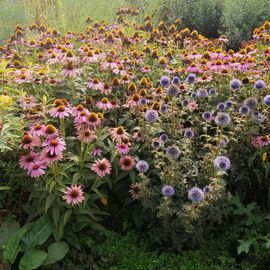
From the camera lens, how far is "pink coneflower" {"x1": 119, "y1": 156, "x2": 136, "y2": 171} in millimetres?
2512

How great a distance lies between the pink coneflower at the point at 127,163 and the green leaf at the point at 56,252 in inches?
21.7

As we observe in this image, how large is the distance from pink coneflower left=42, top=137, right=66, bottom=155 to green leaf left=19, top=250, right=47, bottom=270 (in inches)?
22.9

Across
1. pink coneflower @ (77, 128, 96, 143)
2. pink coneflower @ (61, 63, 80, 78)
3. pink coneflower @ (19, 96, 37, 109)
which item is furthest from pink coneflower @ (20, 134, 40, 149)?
pink coneflower @ (61, 63, 80, 78)

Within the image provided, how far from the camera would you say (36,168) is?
2254 mm

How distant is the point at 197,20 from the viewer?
6.53m

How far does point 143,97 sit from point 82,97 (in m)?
0.47

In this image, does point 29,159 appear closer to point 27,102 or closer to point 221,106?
point 27,102

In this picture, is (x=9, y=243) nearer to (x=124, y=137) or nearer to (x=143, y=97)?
(x=124, y=137)

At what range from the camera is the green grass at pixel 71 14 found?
596 cm

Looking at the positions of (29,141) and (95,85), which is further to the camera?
(95,85)

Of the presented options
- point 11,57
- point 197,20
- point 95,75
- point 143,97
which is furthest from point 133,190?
point 197,20

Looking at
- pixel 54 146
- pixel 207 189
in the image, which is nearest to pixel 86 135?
pixel 54 146

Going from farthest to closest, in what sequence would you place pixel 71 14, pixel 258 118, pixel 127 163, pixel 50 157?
pixel 71 14 → pixel 258 118 → pixel 127 163 → pixel 50 157

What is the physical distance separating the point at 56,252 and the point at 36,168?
1.64ft
